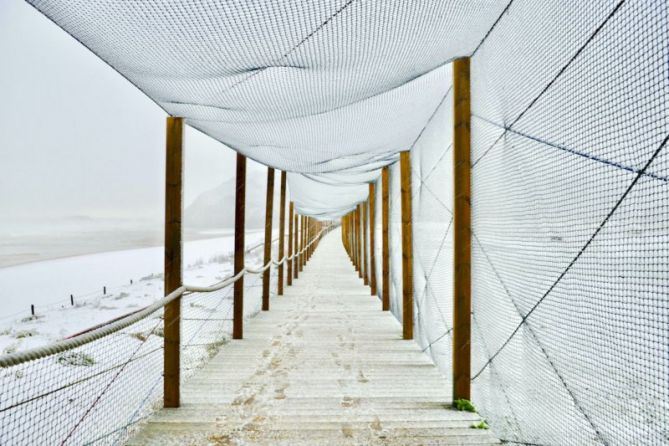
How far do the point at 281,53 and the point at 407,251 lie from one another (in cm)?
279

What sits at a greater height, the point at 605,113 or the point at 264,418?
the point at 605,113

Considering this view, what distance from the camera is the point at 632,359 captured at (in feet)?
3.92

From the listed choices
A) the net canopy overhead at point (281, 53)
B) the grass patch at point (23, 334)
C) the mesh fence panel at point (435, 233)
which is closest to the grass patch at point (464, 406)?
the mesh fence panel at point (435, 233)

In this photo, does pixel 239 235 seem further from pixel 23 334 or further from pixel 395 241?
pixel 23 334

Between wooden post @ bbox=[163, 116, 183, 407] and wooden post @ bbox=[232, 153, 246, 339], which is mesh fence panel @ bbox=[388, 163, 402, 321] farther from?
wooden post @ bbox=[163, 116, 183, 407]

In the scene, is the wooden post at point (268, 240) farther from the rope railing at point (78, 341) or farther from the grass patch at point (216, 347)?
the rope railing at point (78, 341)

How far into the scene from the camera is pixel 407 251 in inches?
161

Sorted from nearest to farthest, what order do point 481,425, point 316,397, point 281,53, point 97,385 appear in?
1. point 281,53
2. point 481,425
3. point 316,397
4. point 97,385

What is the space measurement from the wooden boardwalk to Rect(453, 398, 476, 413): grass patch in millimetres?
42

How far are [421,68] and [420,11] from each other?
0.59 m

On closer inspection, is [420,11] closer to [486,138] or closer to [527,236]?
[486,138]

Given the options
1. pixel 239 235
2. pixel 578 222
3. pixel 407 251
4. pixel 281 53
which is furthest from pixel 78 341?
pixel 407 251

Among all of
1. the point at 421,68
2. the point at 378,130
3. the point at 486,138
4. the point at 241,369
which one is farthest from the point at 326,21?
the point at 241,369

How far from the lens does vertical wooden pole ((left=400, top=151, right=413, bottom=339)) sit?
13.2 ft
